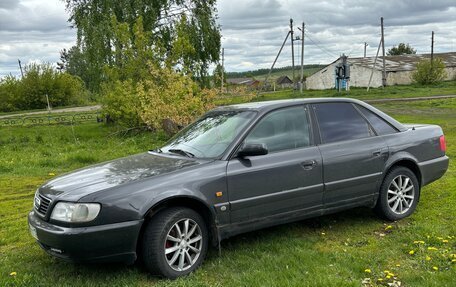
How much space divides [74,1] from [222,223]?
22.3m

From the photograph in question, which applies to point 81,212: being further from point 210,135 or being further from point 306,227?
point 306,227

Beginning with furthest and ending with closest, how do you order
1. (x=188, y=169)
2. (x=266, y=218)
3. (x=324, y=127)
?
(x=324, y=127) < (x=266, y=218) < (x=188, y=169)

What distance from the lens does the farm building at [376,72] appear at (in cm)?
5447

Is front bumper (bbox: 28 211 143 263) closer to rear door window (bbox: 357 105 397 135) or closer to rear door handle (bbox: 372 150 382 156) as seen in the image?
rear door handle (bbox: 372 150 382 156)

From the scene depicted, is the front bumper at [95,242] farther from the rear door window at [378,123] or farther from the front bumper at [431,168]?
the front bumper at [431,168]

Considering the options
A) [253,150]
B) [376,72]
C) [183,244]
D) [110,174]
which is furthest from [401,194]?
[376,72]

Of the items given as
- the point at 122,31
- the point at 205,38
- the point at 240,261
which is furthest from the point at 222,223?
the point at 205,38

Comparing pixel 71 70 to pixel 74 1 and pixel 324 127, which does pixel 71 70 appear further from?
pixel 324 127

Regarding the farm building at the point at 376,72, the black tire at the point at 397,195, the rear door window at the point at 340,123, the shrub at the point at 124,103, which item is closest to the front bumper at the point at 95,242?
the rear door window at the point at 340,123

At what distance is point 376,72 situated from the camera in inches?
2132

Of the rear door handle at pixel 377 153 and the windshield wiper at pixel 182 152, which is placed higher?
the windshield wiper at pixel 182 152

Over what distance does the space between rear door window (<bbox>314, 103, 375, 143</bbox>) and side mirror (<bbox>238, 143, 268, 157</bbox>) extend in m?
0.96

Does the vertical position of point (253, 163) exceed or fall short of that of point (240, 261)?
it exceeds it

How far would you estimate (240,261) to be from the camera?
15.2ft
